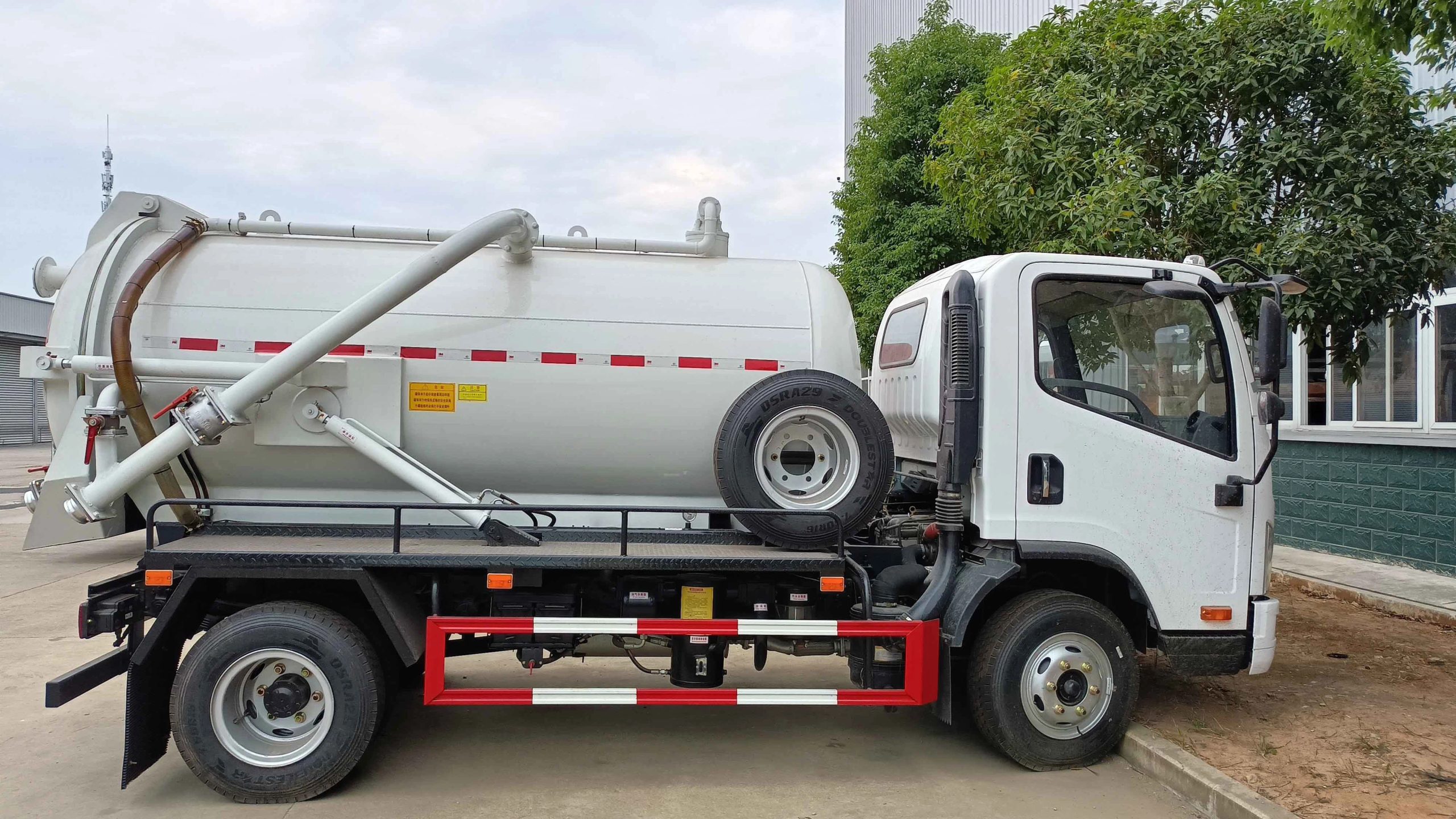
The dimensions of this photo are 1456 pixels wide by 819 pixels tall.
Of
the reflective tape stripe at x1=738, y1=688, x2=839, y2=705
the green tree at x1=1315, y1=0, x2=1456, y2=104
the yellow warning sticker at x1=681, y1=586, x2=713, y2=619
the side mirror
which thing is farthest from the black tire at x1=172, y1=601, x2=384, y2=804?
the green tree at x1=1315, y1=0, x2=1456, y2=104

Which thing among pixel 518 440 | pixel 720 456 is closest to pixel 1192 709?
pixel 720 456

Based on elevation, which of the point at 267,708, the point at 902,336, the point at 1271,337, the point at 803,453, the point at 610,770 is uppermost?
the point at 902,336

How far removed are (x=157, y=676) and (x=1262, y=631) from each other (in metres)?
5.54

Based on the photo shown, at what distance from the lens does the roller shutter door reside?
1316 inches

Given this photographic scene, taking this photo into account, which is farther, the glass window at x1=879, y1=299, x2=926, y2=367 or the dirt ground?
the glass window at x1=879, y1=299, x2=926, y2=367

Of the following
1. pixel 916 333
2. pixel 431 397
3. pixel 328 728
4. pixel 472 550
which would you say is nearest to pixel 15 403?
pixel 431 397

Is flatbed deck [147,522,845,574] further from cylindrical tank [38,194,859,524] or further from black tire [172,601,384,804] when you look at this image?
black tire [172,601,384,804]

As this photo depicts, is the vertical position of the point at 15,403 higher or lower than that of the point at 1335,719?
higher

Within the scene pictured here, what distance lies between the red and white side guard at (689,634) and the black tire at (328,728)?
33cm

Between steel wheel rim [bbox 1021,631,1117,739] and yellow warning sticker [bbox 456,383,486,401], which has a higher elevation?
yellow warning sticker [bbox 456,383,486,401]

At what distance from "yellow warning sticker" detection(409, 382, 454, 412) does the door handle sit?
3.03 metres

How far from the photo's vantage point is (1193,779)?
4711mm

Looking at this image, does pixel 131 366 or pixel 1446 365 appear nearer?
pixel 131 366

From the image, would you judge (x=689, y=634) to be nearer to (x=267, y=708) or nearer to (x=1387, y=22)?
(x=267, y=708)
